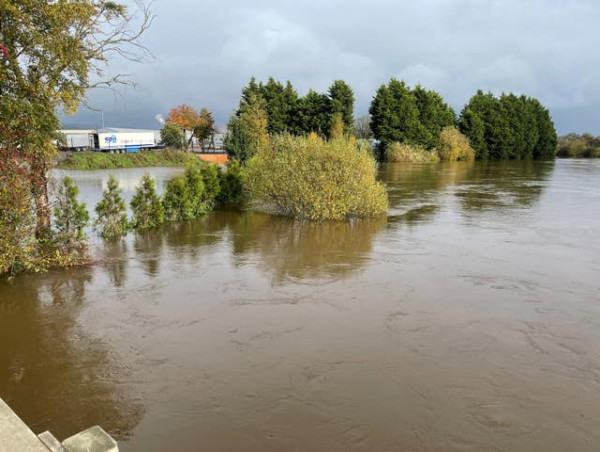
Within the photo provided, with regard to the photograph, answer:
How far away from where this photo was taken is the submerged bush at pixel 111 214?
12805mm

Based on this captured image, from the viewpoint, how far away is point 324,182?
15.0 m

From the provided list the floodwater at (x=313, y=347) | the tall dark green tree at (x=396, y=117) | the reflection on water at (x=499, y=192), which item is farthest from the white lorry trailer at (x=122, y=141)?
the floodwater at (x=313, y=347)

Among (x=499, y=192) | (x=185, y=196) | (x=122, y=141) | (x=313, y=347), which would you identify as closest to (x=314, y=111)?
(x=122, y=141)

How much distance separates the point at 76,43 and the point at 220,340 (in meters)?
6.69

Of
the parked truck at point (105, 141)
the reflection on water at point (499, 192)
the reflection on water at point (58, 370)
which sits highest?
the parked truck at point (105, 141)

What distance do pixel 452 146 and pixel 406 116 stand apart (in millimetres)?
6943

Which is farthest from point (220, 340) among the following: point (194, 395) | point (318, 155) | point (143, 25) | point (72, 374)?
point (318, 155)

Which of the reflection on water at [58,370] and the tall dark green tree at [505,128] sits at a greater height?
the tall dark green tree at [505,128]

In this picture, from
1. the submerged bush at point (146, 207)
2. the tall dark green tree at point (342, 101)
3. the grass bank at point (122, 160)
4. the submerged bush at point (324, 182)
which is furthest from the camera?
the tall dark green tree at point (342, 101)

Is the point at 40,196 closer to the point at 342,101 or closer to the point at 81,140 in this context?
the point at 342,101

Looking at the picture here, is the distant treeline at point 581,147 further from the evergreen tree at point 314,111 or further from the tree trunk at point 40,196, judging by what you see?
the tree trunk at point 40,196

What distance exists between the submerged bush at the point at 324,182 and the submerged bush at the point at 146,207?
392cm

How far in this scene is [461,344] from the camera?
6.61m

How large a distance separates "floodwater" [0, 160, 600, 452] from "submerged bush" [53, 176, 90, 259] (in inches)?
24.6
